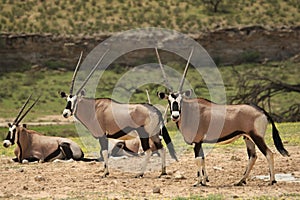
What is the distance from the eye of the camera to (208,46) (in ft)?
171

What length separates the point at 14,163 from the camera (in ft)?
56.5

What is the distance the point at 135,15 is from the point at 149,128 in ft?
140

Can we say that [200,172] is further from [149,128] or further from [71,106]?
[71,106]

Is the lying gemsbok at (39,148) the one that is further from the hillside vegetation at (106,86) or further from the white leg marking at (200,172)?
the hillside vegetation at (106,86)

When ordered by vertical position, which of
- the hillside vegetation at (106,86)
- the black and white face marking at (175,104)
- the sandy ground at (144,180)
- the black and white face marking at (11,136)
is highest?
the hillside vegetation at (106,86)

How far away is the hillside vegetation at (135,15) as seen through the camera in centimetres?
5369

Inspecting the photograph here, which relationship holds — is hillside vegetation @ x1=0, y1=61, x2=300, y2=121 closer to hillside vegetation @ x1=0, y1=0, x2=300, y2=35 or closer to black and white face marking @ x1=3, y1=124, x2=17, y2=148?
hillside vegetation @ x1=0, y1=0, x2=300, y2=35

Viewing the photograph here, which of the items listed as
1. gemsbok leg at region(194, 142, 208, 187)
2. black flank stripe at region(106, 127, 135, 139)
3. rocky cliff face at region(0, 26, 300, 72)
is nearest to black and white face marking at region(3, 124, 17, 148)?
black flank stripe at region(106, 127, 135, 139)

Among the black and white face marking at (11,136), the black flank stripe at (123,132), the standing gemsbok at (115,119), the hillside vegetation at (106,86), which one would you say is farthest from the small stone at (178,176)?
the hillside vegetation at (106,86)

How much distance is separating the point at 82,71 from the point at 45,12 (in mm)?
8123

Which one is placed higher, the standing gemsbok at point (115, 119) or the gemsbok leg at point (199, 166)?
the standing gemsbok at point (115, 119)

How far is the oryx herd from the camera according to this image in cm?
1259

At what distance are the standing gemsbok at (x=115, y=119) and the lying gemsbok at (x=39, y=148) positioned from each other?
2.91m

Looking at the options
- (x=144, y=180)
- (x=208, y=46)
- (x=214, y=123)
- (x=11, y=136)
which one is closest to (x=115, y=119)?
(x=144, y=180)
